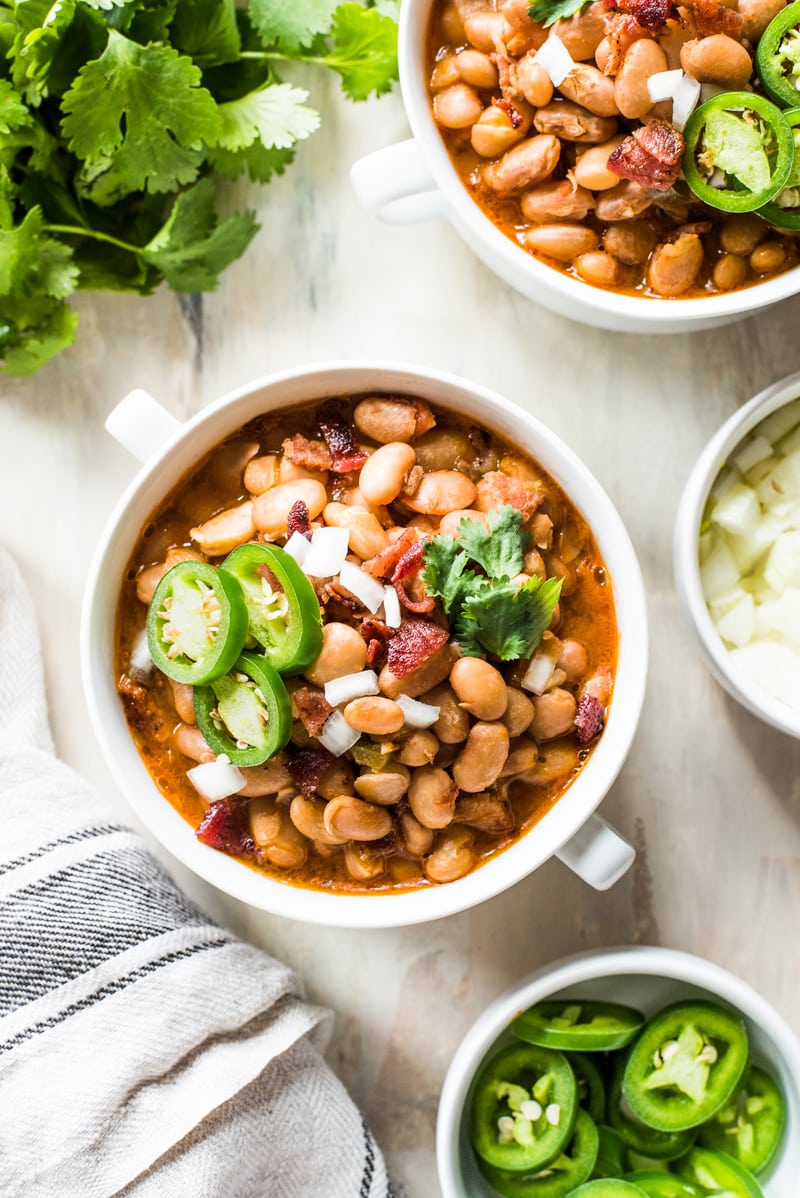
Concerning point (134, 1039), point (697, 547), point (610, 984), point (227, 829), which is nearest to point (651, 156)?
point (697, 547)

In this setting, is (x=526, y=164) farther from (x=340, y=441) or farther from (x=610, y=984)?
(x=610, y=984)

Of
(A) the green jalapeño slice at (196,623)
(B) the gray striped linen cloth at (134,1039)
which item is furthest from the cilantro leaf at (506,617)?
(B) the gray striped linen cloth at (134,1039)

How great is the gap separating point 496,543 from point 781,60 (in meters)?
0.81

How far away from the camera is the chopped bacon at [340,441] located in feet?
5.76

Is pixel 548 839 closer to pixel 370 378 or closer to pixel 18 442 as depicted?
pixel 370 378

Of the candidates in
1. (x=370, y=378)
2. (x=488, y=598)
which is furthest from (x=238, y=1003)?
(x=370, y=378)

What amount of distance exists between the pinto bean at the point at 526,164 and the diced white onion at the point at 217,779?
0.97 metres

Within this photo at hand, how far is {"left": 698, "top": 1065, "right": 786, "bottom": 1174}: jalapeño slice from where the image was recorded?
2.04 meters

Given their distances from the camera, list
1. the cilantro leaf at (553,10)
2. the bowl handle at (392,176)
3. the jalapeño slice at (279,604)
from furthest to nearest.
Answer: the bowl handle at (392,176)
the cilantro leaf at (553,10)
the jalapeño slice at (279,604)

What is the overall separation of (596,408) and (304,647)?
855 millimetres

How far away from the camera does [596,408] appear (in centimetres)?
214

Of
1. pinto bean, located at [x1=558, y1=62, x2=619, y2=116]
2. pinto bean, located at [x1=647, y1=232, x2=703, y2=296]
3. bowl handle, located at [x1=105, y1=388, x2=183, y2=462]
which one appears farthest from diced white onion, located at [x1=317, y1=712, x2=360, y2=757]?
pinto bean, located at [x1=558, y1=62, x2=619, y2=116]

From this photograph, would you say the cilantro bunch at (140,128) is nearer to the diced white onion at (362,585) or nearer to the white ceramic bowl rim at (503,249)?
the white ceramic bowl rim at (503,249)

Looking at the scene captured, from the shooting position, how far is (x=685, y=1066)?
201 cm
